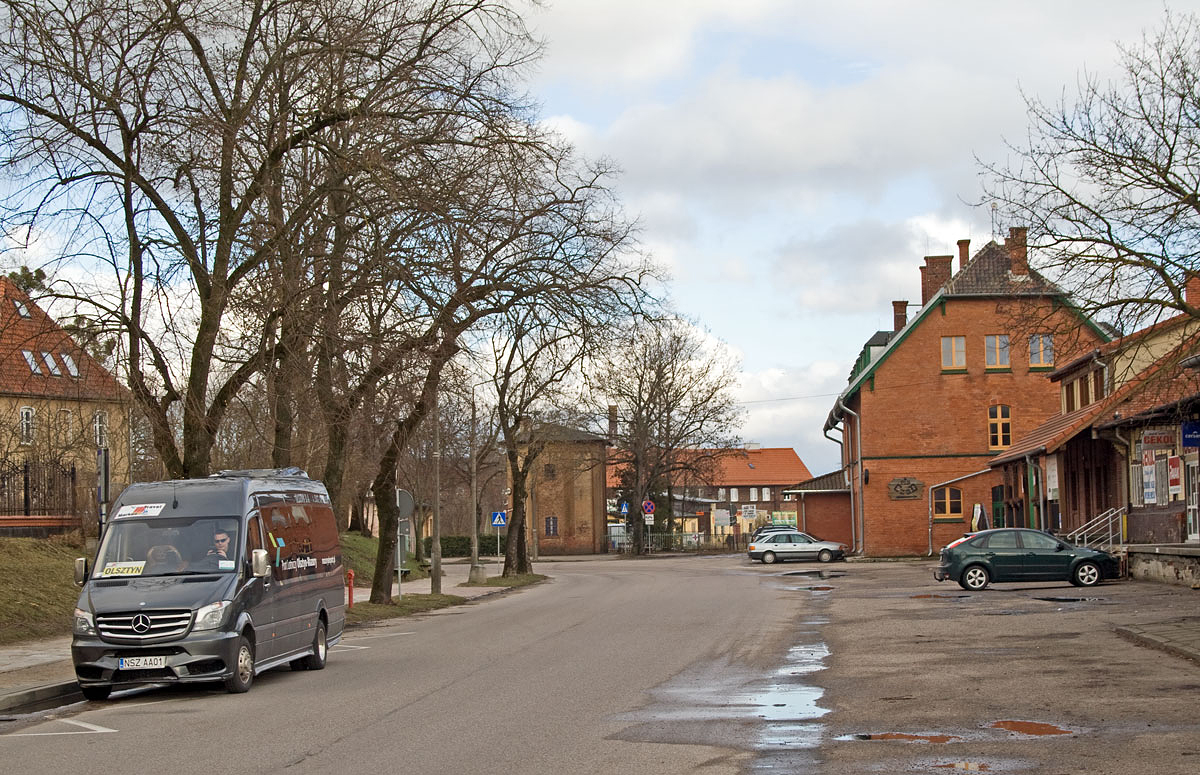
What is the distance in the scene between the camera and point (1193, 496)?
1209 inches

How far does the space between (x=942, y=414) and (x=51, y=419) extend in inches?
1605

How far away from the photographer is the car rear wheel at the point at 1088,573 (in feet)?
100

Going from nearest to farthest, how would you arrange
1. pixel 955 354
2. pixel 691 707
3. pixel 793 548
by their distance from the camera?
pixel 691 707 < pixel 793 548 < pixel 955 354

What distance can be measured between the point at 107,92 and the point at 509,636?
10641 millimetres

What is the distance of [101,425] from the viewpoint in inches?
805

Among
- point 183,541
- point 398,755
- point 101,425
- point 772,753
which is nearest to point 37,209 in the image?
point 101,425

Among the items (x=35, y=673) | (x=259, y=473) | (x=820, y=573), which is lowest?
(x=820, y=573)

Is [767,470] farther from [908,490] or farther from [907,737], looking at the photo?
[907,737]

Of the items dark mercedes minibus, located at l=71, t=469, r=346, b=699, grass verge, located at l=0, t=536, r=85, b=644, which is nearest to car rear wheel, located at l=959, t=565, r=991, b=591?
dark mercedes minibus, located at l=71, t=469, r=346, b=699

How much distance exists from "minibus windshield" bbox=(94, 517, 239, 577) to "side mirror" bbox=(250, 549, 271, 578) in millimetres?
194

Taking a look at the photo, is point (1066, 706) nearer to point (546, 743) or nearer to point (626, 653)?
point (546, 743)

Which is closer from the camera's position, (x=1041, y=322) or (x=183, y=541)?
(x=183, y=541)

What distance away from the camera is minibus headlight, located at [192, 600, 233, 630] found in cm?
1388

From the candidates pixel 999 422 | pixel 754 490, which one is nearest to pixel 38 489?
pixel 999 422
